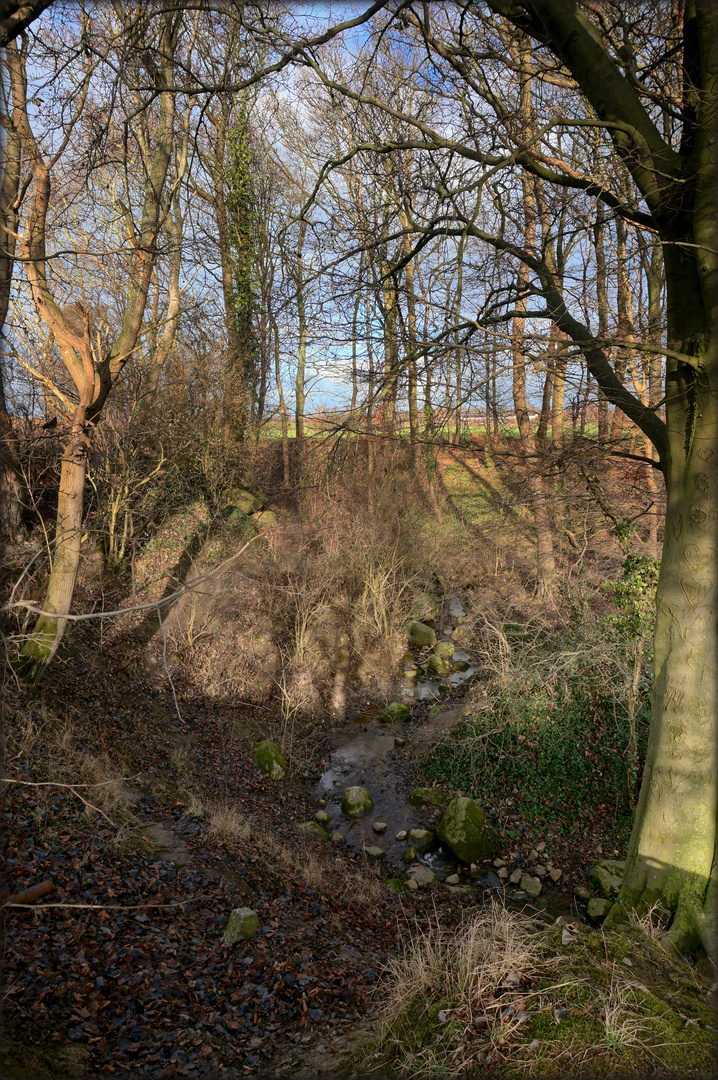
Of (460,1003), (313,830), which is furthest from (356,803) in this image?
(460,1003)

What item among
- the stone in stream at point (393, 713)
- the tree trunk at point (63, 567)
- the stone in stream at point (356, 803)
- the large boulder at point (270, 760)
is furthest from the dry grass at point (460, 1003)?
the stone in stream at point (393, 713)

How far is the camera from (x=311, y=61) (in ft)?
14.2

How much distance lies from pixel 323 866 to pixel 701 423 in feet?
20.5

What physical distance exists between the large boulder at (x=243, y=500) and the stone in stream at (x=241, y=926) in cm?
1041

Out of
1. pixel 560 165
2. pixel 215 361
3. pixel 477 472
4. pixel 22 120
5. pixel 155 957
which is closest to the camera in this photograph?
pixel 155 957

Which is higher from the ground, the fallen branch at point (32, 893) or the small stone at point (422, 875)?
the fallen branch at point (32, 893)

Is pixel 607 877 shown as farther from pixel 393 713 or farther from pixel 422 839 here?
pixel 393 713

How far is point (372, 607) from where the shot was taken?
1330cm

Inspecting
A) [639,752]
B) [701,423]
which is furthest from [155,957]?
[639,752]

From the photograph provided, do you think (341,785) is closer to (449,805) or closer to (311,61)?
(449,805)

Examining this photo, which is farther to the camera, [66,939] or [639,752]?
[639,752]

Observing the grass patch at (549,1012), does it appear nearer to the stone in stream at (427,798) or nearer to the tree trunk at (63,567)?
the stone in stream at (427,798)

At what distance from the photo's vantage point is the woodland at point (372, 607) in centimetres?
393

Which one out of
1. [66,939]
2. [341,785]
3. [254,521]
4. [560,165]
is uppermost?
[560,165]
